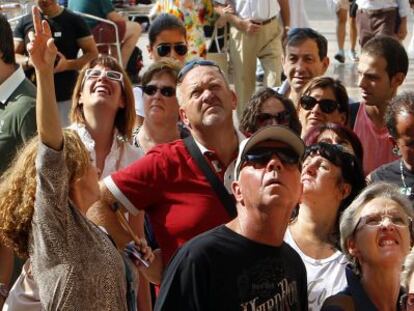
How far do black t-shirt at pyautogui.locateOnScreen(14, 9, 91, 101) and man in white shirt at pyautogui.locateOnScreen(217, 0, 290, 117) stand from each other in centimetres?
211

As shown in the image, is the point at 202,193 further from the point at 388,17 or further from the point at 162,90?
the point at 388,17

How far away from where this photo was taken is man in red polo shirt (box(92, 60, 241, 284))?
14.3 ft

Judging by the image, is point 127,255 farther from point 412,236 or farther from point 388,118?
point 388,118

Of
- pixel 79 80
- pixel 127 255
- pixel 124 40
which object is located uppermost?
pixel 79 80

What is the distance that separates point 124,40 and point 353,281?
321 inches

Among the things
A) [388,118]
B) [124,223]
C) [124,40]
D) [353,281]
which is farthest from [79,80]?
[124,40]

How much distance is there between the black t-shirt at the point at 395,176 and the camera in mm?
4875

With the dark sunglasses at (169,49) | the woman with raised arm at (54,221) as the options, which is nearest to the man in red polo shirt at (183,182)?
the woman with raised arm at (54,221)

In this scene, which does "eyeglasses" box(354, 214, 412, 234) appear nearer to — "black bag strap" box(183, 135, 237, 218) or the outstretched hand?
"black bag strap" box(183, 135, 237, 218)

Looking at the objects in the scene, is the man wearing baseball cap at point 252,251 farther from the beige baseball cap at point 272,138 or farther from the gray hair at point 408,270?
the gray hair at point 408,270

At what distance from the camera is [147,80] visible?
19.3 ft

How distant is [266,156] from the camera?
3.63 meters

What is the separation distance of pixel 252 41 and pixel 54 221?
20.7ft

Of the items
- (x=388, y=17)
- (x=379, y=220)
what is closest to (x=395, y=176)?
(x=379, y=220)
